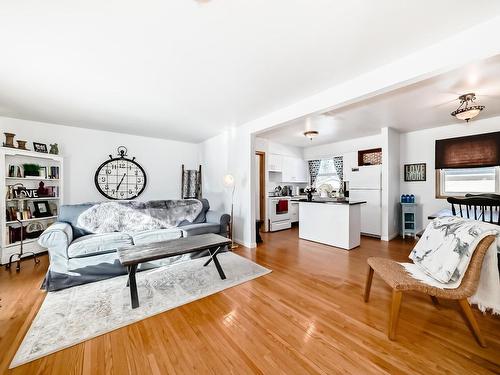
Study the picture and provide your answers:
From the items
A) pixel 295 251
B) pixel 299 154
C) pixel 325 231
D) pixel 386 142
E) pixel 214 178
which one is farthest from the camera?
pixel 299 154

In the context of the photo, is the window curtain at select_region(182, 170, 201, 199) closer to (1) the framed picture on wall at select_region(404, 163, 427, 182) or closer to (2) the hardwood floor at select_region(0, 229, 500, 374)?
(2) the hardwood floor at select_region(0, 229, 500, 374)

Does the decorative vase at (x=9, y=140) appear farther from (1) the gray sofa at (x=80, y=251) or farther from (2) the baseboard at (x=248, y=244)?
(2) the baseboard at (x=248, y=244)

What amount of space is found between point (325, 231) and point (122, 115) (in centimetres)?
429

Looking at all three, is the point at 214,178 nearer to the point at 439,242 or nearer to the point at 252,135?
the point at 252,135

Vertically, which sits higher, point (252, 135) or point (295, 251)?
point (252, 135)

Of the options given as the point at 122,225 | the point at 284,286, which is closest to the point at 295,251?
the point at 284,286

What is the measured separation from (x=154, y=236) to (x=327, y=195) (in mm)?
3703

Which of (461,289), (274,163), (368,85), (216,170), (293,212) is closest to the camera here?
(461,289)

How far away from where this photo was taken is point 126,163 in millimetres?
4582

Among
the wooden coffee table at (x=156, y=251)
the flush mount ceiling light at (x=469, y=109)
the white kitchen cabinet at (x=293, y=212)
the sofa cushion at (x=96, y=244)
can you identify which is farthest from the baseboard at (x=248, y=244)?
the flush mount ceiling light at (x=469, y=109)

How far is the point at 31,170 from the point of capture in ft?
11.5

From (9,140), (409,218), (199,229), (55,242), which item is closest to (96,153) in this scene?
(9,140)

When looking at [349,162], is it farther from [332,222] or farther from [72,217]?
[72,217]

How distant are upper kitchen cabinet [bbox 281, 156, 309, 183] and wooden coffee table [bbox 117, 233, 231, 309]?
12.3ft
